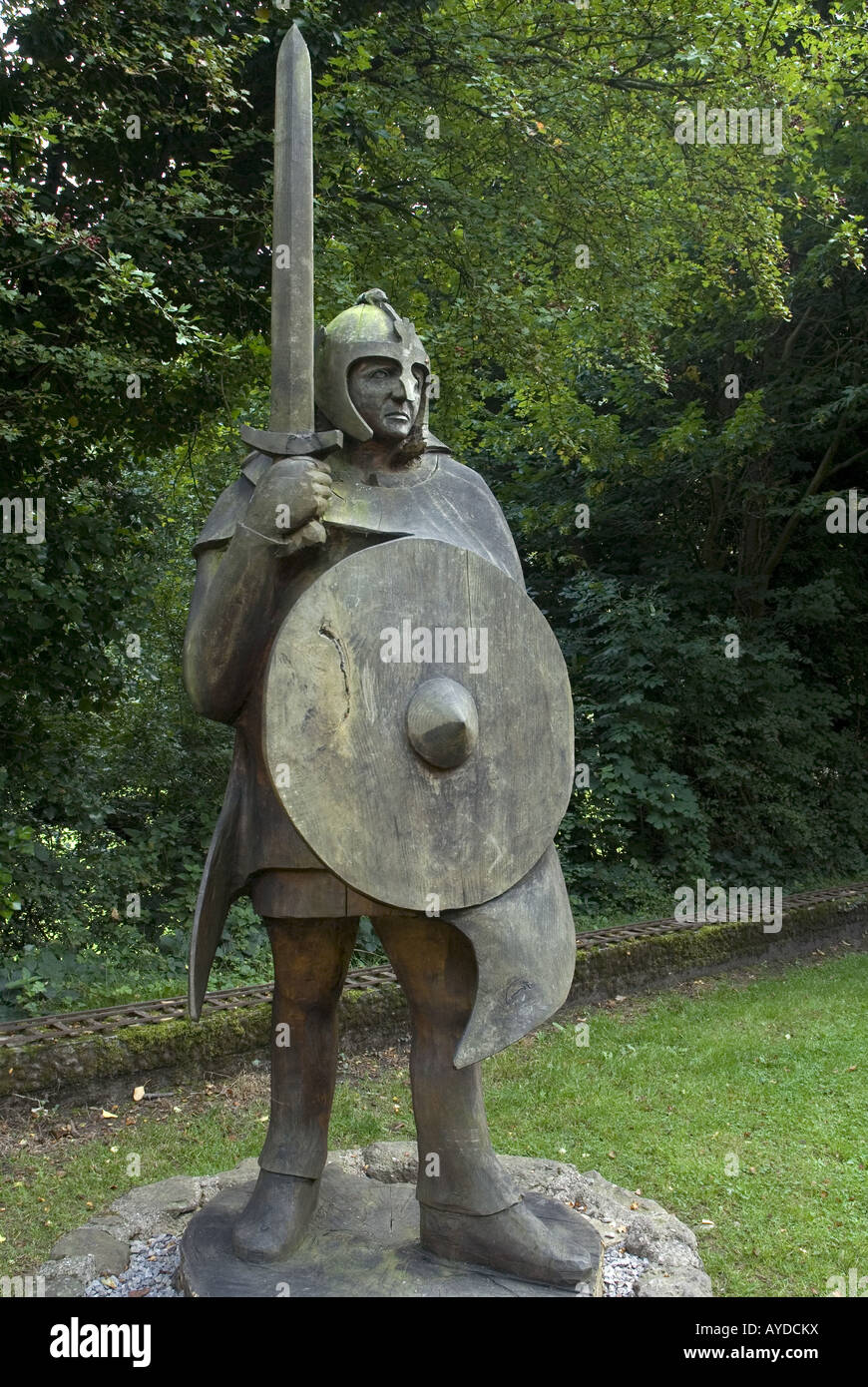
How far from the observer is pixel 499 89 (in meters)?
6.59

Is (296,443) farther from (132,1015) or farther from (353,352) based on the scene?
(132,1015)

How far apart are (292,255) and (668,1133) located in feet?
13.0

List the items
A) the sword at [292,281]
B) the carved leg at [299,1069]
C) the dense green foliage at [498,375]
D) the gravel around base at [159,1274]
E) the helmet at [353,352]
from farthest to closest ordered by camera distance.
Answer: the dense green foliage at [498,375] < the gravel around base at [159,1274] < the carved leg at [299,1069] < the helmet at [353,352] < the sword at [292,281]

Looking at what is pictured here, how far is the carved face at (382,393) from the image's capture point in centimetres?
286

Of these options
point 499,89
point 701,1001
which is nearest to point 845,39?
point 499,89

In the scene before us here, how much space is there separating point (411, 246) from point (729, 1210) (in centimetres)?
555

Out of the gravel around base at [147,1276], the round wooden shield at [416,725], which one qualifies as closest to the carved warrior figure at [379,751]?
the round wooden shield at [416,725]

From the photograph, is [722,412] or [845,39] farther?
→ [722,412]

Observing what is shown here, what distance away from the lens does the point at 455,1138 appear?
2.87m

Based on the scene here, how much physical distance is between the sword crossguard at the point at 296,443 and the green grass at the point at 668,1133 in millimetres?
2536

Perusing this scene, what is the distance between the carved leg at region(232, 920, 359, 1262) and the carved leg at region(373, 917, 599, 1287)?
8.6 inches

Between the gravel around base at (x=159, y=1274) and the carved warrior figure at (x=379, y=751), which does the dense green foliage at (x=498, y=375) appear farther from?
the carved warrior figure at (x=379, y=751)

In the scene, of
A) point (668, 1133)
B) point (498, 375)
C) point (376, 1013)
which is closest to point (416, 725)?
point (668, 1133)

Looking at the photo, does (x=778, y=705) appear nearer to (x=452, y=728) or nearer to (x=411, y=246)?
(x=411, y=246)
